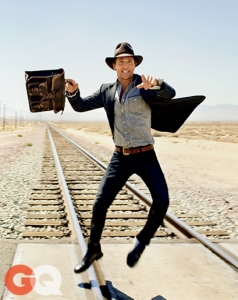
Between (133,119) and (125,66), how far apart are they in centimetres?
49

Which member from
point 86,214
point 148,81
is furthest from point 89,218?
point 148,81

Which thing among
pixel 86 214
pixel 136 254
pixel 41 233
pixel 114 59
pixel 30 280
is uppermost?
pixel 114 59

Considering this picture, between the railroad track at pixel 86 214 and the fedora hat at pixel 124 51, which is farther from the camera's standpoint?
the railroad track at pixel 86 214

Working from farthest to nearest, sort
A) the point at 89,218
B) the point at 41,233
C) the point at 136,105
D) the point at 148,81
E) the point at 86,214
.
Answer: the point at 86,214 → the point at 89,218 → the point at 41,233 → the point at 136,105 → the point at 148,81

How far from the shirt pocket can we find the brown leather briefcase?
65 cm

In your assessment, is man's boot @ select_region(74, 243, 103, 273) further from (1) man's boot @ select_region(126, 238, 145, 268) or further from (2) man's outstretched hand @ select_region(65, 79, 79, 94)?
(2) man's outstretched hand @ select_region(65, 79, 79, 94)

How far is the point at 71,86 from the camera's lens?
384 cm

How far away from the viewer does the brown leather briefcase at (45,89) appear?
3.63 m

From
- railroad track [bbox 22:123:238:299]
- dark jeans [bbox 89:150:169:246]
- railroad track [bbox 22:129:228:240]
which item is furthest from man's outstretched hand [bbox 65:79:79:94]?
railroad track [bbox 22:129:228:240]

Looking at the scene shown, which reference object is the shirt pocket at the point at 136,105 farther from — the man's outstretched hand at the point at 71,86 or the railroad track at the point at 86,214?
the railroad track at the point at 86,214

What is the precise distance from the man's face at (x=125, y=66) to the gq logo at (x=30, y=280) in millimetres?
2035

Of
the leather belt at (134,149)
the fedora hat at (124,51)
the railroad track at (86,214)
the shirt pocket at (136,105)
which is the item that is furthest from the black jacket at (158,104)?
the railroad track at (86,214)

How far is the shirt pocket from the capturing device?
359cm

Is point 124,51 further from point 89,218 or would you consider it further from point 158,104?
point 89,218
